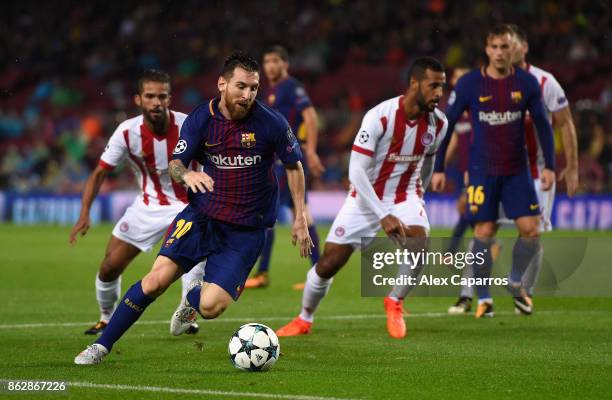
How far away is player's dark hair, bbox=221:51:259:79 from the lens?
6828 millimetres

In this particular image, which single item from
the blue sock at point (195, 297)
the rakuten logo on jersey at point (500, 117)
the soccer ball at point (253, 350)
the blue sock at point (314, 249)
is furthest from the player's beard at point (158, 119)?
the blue sock at point (314, 249)

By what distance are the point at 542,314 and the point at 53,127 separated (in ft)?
66.8

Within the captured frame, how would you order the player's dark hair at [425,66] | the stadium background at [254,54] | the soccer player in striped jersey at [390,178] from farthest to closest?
the stadium background at [254,54] < the soccer player in striped jersey at [390,178] < the player's dark hair at [425,66]

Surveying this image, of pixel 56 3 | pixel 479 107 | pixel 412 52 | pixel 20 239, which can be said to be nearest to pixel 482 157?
pixel 479 107

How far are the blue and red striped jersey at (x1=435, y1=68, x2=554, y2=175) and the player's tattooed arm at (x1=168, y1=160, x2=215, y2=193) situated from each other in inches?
119

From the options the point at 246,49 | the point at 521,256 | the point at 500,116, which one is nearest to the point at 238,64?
the point at 500,116

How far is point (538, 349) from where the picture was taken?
7.55 meters

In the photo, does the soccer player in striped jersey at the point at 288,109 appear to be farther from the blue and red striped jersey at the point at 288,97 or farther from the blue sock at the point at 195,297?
the blue sock at the point at 195,297

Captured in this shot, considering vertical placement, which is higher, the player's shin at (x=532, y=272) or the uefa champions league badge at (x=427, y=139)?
the uefa champions league badge at (x=427, y=139)

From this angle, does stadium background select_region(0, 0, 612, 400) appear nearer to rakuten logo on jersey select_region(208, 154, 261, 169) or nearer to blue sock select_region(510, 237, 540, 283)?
blue sock select_region(510, 237, 540, 283)

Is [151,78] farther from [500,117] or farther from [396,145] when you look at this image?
[500,117]

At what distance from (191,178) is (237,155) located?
26.4 inches

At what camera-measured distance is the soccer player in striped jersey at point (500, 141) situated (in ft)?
30.0

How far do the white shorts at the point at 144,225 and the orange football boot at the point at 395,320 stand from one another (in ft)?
6.12
